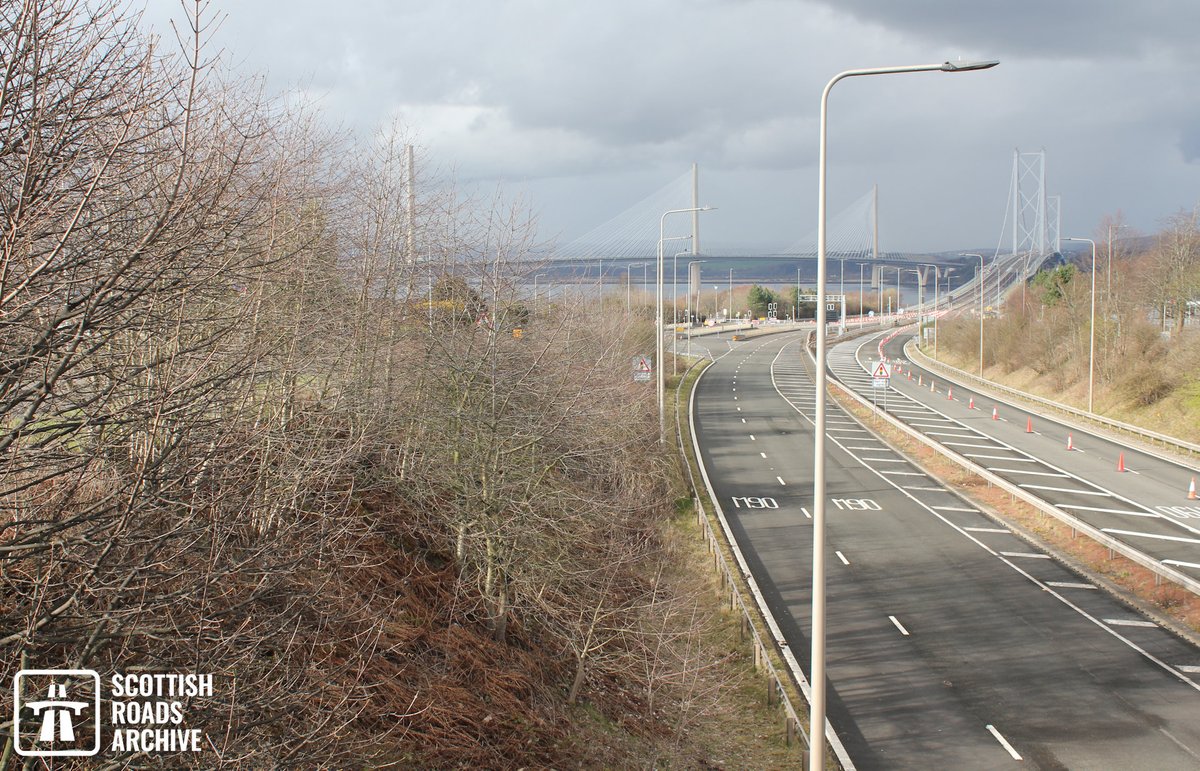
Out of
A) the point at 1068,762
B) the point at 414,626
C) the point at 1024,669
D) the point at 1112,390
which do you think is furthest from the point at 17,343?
the point at 1112,390

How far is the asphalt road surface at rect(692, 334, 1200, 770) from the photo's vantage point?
42.8 ft

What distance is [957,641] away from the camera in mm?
16922

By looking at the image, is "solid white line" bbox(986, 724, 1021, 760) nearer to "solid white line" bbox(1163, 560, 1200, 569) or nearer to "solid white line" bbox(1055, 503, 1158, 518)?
"solid white line" bbox(1163, 560, 1200, 569)

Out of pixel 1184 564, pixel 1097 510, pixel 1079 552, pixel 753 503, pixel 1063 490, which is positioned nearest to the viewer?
pixel 1184 564

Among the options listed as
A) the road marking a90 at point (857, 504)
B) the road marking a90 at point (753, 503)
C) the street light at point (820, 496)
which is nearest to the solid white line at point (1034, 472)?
the road marking a90 at point (857, 504)

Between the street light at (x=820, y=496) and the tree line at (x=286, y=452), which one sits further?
the street light at (x=820, y=496)

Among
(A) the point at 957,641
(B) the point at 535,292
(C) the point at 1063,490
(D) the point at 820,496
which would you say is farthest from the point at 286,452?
(C) the point at 1063,490

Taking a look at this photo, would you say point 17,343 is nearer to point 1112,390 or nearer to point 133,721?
point 133,721

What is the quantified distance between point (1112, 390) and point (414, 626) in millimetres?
37723

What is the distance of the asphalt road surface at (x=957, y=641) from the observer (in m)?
13.1

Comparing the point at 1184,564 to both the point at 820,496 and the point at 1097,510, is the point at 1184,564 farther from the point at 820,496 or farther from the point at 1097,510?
the point at 820,496

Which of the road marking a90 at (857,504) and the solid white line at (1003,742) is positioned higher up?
the road marking a90 at (857,504)

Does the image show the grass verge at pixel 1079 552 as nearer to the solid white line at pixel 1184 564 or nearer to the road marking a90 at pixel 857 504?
the solid white line at pixel 1184 564

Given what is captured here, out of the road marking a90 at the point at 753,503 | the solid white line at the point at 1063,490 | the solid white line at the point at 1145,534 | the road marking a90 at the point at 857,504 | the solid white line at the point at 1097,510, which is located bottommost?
the road marking a90 at the point at 753,503
